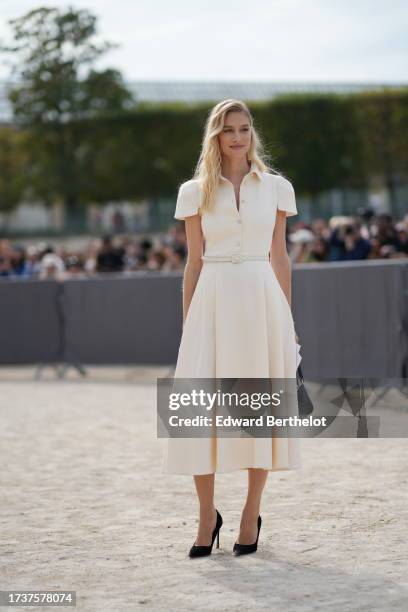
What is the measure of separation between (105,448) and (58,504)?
8.51 feet

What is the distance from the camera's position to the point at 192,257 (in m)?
6.09

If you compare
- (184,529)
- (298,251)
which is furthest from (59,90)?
(184,529)

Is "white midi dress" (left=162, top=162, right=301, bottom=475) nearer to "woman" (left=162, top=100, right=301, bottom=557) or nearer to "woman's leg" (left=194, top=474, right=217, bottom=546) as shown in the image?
"woman" (left=162, top=100, right=301, bottom=557)

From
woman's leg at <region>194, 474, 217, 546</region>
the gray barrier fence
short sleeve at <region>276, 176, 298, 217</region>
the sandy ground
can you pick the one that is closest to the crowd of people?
the gray barrier fence

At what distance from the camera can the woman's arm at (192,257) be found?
610 cm

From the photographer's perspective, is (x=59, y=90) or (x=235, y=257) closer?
(x=235, y=257)

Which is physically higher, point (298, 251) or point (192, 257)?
point (192, 257)

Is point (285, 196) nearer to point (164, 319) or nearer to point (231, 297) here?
point (231, 297)

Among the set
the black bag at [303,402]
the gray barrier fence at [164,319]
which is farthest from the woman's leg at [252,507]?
the gray barrier fence at [164,319]

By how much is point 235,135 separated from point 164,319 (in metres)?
10.6

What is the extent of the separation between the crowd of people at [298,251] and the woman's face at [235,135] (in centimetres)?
866

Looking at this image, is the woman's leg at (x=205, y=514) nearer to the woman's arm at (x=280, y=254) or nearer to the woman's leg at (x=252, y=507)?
the woman's leg at (x=252, y=507)

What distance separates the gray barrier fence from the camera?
40.8ft

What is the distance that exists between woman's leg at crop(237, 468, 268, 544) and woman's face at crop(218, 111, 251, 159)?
1331 mm
